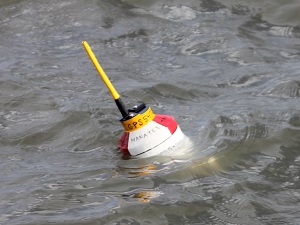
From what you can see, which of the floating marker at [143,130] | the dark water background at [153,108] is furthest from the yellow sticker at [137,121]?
the dark water background at [153,108]

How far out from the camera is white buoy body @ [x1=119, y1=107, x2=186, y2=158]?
4.71m

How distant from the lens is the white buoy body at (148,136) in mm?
4711

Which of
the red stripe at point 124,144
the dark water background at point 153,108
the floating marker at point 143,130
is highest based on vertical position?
the floating marker at point 143,130

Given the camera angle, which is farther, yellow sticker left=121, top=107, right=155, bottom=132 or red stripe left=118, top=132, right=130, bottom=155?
red stripe left=118, top=132, right=130, bottom=155

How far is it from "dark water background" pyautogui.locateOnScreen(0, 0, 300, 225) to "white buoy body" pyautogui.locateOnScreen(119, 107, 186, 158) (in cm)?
7

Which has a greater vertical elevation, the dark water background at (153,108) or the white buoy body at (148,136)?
the white buoy body at (148,136)

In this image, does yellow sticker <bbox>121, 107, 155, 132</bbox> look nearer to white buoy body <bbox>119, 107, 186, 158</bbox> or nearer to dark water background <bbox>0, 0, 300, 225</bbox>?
white buoy body <bbox>119, 107, 186, 158</bbox>

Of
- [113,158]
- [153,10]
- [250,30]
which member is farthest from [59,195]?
[153,10]

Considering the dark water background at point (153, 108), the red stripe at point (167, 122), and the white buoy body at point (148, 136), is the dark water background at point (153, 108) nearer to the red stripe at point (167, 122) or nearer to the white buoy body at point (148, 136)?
the white buoy body at point (148, 136)

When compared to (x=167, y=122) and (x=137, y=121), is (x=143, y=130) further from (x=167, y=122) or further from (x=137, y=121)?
(x=167, y=122)

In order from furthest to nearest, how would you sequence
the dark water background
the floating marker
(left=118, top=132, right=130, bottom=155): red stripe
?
(left=118, top=132, right=130, bottom=155): red stripe → the floating marker → the dark water background

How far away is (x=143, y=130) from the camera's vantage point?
471 centimetres

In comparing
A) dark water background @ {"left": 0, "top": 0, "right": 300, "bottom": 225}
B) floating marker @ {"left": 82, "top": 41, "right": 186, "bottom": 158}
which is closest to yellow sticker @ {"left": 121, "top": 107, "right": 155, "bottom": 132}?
floating marker @ {"left": 82, "top": 41, "right": 186, "bottom": 158}

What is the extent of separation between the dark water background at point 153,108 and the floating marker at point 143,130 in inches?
3.1
